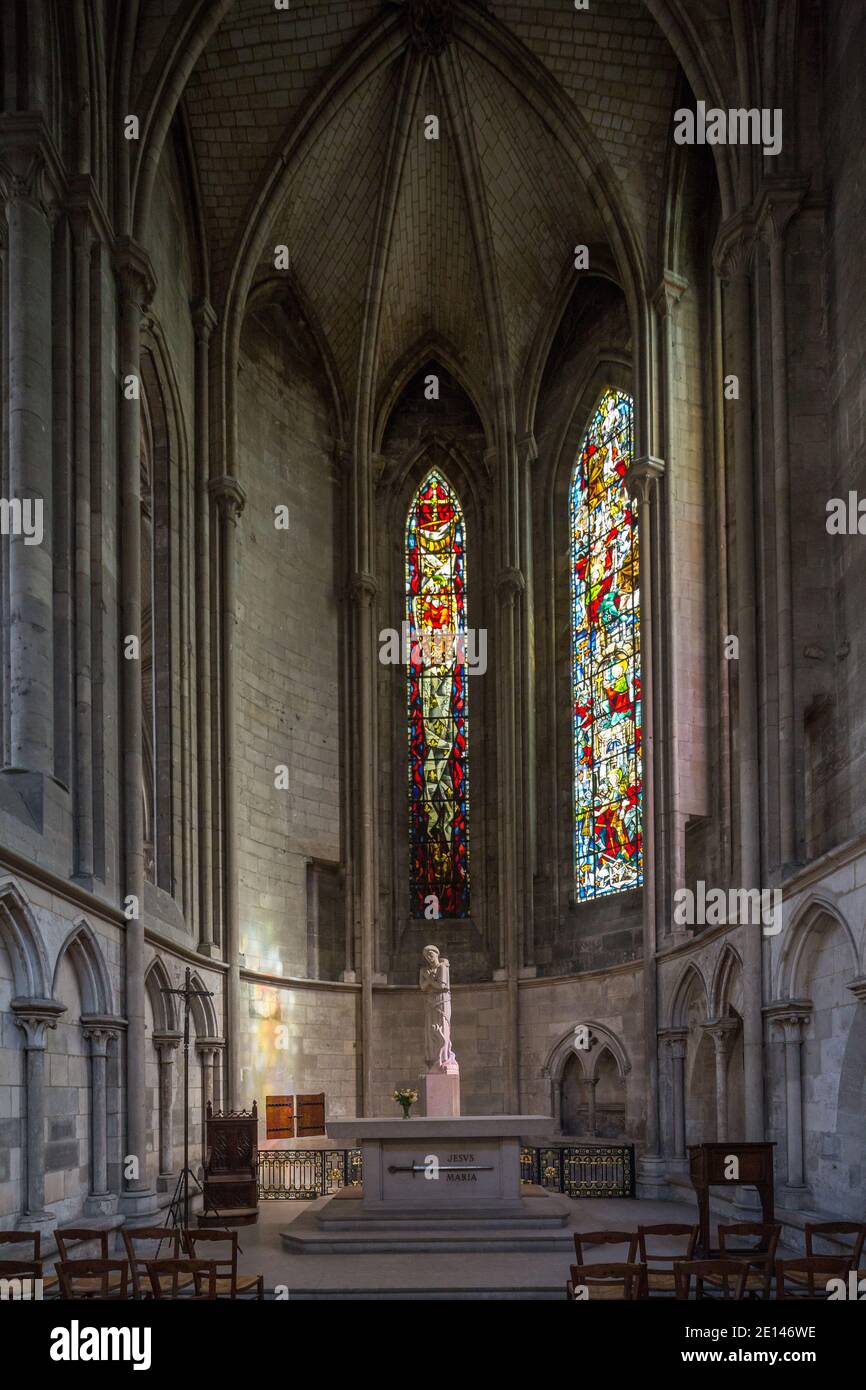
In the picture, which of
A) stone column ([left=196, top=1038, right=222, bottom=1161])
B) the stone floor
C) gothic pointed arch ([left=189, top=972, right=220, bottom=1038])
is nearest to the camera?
the stone floor

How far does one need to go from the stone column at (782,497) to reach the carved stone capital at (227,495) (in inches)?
383

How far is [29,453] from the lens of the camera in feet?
50.8

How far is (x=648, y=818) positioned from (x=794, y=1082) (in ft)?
23.5

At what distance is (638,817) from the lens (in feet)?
81.7

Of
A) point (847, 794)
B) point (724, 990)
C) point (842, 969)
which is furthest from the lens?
point (724, 990)

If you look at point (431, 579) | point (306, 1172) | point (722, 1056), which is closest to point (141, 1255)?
point (722, 1056)

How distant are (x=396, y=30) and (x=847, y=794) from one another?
50.4 ft

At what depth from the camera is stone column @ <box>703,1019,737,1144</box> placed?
60.6ft

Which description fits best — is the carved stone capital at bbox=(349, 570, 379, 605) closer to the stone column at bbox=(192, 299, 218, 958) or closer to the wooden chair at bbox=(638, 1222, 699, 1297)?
the stone column at bbox=(192, 299, 218, 958)

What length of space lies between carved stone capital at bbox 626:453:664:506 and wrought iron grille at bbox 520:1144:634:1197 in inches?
374

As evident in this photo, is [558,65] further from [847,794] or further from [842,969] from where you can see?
[842,969]

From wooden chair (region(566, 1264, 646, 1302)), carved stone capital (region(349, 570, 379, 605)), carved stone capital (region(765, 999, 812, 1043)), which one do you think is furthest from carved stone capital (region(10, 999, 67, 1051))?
carved stone capital (region(349, 570, 379, 605))

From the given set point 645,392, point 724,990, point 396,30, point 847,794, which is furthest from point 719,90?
point 724,990

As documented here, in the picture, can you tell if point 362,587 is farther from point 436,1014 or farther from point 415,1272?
point 415,1272
